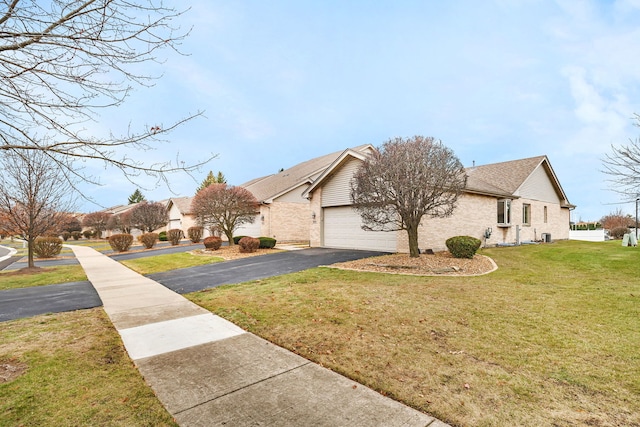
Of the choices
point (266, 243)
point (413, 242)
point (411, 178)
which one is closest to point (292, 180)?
point (266, 243)

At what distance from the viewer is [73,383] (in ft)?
11.4

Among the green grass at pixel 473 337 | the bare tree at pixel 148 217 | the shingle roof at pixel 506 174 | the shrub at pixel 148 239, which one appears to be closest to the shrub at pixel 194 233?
the shrub at pixel 148 239

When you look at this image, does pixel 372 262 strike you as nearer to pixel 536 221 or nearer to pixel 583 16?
pixel 583 16

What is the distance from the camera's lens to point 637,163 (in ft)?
33.8

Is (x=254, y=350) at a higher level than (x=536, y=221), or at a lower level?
lower

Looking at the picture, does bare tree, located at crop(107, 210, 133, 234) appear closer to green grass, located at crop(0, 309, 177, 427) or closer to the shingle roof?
green grass, located at crop(0, 309, 177, 427)

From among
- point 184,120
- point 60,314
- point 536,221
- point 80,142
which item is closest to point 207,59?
point 184,120

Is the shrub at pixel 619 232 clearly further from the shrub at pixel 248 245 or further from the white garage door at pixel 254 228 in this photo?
the shrub at pixel 248 245

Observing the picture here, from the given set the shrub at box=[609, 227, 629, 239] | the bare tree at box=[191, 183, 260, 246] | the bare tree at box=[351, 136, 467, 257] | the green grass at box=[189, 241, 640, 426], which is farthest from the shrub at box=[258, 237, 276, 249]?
the shrub at box=[609, 227, 629, 239]

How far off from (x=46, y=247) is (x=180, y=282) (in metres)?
17.1

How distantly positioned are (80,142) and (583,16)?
17085 millimetres

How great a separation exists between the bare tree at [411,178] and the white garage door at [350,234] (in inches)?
122

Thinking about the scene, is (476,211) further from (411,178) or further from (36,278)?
(36,278)

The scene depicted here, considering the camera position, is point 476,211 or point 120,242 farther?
point 120,242
